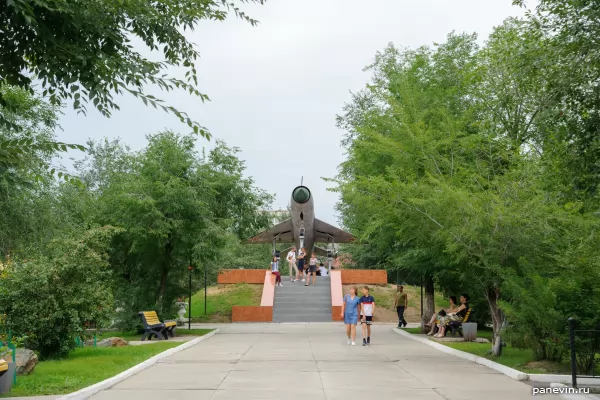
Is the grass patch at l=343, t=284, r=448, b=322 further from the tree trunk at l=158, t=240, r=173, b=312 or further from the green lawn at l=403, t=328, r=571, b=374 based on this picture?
the green lawn at l=403, t=328, r=571, b=374

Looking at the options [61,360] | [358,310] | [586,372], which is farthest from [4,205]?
[586,372]

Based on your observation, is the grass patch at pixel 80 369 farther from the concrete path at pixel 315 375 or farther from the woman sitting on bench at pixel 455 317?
the woman sitting on bench at pixel 455 317

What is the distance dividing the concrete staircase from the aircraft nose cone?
5035 millimetres

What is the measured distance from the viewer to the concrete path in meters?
10.9

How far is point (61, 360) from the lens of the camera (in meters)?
15.9

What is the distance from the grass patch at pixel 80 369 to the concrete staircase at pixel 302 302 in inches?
617

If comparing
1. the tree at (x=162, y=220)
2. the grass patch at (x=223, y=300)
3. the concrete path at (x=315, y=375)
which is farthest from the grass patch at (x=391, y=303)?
the concrete path at (x=315, y=375)

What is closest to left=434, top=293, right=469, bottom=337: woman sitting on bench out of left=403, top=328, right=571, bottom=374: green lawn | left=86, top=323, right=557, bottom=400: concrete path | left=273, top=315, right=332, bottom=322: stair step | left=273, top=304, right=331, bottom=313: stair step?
left=403, top=328, right=571, bottom=374: green lawn

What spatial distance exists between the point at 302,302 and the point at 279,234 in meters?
11.2

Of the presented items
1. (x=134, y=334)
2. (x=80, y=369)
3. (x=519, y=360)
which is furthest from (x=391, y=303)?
(x=80, y=369)

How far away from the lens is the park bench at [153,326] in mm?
22797

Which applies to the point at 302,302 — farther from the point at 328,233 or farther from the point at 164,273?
the point at 164,273

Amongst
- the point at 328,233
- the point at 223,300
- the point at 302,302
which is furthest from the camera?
the point at 328,233

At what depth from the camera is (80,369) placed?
552 inches
